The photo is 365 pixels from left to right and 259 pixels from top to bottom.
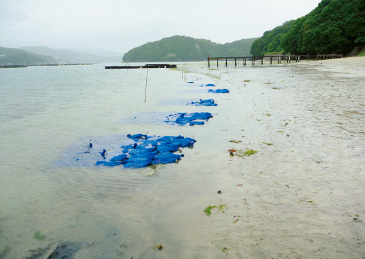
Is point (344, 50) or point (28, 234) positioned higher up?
point (344, 50)

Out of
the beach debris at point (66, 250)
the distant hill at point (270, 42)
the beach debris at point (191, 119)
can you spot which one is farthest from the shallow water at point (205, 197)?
the distant hill at point (270, 42)

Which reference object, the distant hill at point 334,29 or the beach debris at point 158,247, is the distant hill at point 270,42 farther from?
the beach debris at point 158,247

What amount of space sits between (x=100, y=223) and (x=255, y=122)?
7.60 m

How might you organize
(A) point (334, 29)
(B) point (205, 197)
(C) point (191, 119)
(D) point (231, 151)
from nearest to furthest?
(B) point (205, 197) < (D) point (231, 151) < (C) point (191, 119) < (A) point (334, 29)

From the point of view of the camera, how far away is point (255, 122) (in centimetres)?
962

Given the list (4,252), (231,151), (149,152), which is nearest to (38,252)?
(4,252)

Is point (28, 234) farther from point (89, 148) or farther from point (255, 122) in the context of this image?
point (255, 122)

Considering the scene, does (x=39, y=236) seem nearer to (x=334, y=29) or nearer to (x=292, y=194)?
(x=292, y=194)

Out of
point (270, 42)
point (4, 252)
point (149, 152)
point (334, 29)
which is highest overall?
point (270, 42)

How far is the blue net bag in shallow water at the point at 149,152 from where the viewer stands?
20.7 ft

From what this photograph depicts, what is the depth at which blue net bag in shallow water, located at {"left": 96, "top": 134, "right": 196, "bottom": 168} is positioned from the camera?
6.31 metres

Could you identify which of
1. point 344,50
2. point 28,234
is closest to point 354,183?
point 28,234

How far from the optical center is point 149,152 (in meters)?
6.81

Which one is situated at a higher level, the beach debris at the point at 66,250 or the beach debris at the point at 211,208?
the beach debris at the point at 211,208
